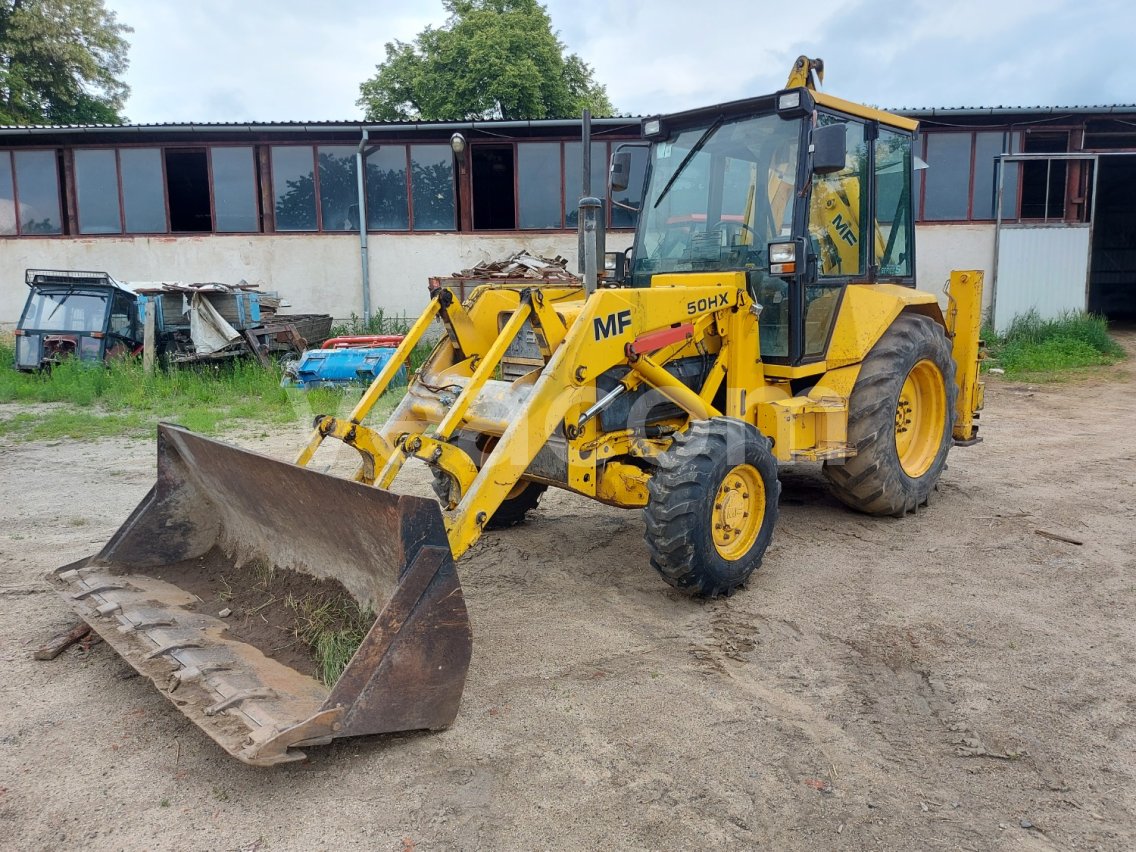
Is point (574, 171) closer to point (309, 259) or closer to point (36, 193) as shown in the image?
point (309, 259)

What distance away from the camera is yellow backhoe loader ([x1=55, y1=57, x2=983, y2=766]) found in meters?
3.13

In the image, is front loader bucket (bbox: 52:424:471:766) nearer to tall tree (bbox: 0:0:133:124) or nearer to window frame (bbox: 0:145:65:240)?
window frame (bbox: 0:145:65:240)

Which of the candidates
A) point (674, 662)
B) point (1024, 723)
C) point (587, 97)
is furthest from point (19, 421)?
point (587, 97)

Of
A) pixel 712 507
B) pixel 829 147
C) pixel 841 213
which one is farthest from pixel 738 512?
pixel 841 213

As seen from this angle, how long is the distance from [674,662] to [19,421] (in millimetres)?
9204

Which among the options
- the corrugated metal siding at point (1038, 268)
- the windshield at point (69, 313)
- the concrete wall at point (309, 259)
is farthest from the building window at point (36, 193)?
the corrugated metal siding at point (1038, 268)

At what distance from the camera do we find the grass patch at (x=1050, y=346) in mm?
13688

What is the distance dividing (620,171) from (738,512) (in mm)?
2270

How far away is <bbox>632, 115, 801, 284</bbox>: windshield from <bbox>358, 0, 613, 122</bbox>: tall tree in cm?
1928

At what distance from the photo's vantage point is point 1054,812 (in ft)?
9.04

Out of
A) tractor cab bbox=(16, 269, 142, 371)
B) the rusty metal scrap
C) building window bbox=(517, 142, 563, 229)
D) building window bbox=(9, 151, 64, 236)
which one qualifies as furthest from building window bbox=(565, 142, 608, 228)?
building window bbox=(9, 151, 64, 236)

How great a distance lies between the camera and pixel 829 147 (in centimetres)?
458

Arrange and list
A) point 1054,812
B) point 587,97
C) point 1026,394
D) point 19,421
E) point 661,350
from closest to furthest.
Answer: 1. point 1054,812
2. point 661,350
3. point 19,421
4. point 1026,394
5. point 587,97

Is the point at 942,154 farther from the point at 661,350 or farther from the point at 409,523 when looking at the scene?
the point at 409,523
